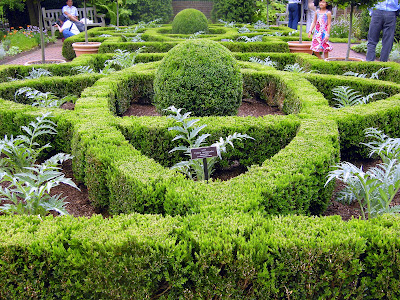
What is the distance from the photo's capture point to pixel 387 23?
8383mm

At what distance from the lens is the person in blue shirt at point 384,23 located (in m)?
8.20

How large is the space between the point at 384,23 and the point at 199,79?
19.6ft

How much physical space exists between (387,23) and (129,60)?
20.1 feet

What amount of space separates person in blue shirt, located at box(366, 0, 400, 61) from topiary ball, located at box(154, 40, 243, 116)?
493 centimetres

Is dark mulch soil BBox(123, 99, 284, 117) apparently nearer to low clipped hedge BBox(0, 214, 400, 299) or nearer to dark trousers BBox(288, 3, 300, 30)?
low clipped hedge BBox(0, 214, 400, 299)

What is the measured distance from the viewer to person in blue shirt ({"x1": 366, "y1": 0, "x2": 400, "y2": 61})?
8.20 m

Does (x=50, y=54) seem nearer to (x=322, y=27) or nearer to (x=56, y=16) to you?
(x=56, y=16)

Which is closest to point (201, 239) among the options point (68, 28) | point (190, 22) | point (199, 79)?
point (199, 79)

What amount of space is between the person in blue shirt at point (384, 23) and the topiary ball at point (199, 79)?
4.93 m

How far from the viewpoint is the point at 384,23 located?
27.6 ft

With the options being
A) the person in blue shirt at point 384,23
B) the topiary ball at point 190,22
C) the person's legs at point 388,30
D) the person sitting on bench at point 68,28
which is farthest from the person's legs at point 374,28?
the person sitting on bench at point 68,28

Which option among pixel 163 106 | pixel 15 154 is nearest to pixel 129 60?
pixel 163 106

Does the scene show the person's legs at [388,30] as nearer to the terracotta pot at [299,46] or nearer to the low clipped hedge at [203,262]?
the terracotta pot at [299,46]

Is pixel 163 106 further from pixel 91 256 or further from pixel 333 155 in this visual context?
pixel 91 256
